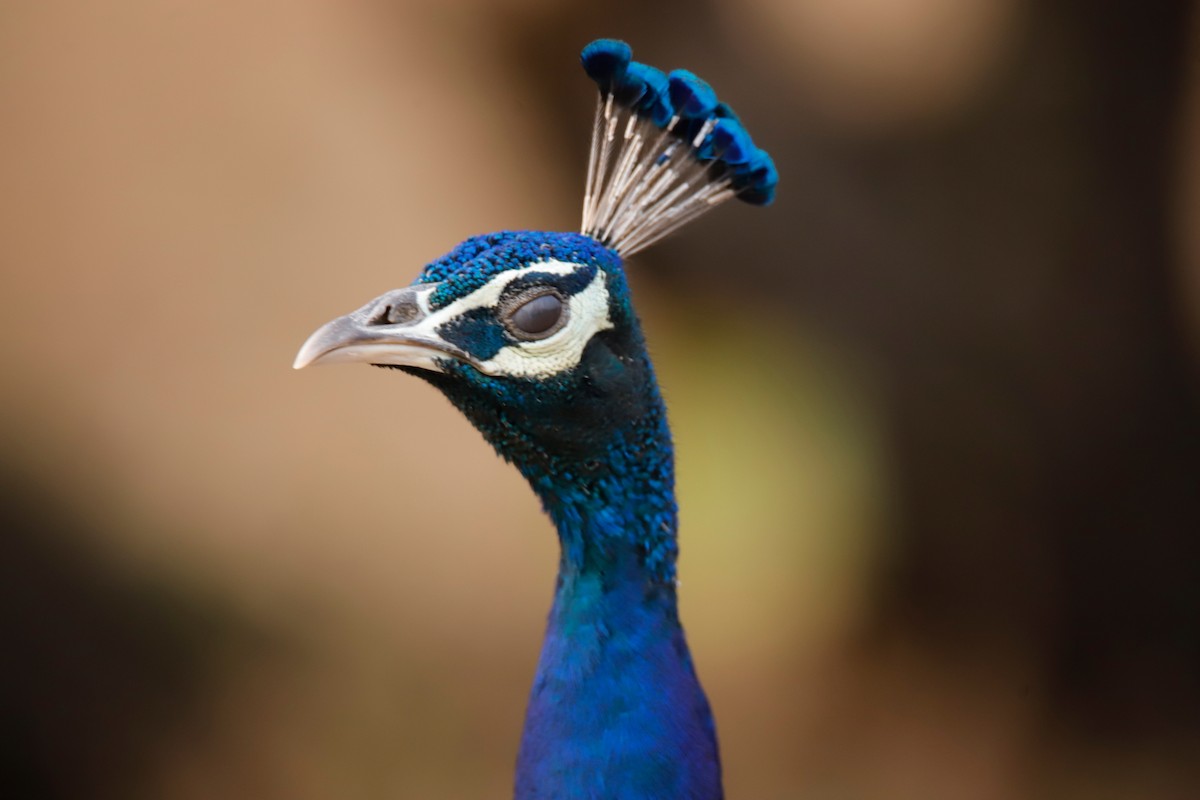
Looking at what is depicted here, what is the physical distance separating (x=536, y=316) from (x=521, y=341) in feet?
0.09

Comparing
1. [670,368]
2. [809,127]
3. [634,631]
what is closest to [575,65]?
[809,127]

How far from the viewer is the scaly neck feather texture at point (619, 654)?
3.67 feet

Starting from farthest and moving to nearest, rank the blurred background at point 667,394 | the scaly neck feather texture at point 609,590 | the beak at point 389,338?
the blurred background at point 667,394 < the scaly neck feather texture at point 609,590 < the beak at point 389,338

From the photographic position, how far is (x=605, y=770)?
43.6 inches

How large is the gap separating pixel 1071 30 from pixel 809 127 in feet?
2.09

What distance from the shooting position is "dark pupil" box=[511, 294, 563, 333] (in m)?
1.03

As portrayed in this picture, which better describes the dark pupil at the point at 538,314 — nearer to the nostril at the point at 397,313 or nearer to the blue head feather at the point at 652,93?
the nostril at the point at 397,313

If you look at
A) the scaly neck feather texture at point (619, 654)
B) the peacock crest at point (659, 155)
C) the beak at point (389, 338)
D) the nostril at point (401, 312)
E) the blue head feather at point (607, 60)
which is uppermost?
the blue head feather at point (607, 60)

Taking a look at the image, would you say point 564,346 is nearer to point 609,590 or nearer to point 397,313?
point 397,313

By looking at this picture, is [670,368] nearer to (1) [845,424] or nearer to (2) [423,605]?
(1) [845,424]

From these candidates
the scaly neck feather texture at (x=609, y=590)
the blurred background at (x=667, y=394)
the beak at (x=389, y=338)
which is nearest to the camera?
the beak at (x=389, y=338)

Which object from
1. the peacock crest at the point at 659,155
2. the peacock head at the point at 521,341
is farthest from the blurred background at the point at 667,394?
the peacock head at the point at 521,341

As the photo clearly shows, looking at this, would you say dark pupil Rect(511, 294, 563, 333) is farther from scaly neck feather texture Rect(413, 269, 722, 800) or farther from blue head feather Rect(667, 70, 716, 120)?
blue head feather Rect(667, 70, 716, 120)

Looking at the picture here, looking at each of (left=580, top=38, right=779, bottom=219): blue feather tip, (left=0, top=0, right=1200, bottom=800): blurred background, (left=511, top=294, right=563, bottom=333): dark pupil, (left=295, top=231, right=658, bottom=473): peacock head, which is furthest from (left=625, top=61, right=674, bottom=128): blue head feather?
(left=0, top=0, right=1200, bottom=800): blurred background
